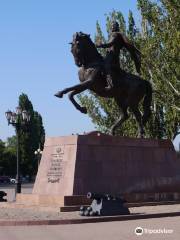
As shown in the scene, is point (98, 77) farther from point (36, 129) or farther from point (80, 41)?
point (36, 129)

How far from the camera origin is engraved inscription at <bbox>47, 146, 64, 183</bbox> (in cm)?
1656

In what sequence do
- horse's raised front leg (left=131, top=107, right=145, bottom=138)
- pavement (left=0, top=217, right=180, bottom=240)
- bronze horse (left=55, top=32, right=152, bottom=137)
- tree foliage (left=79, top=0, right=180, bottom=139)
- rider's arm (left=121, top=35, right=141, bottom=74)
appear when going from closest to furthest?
pavement (left=0, top=217, right=180, bottom=240), bronze horse (left=55, top=32, right=152, bottom=137), rider's arm (left=121, top=35, right=141, bottom=74), horse's raised front leg (left=131, top=107, right=145, bottom=138), tree foliage (left=79, top=0, right=180, bottom=139)

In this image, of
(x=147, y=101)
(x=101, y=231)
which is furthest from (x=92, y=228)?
(x=147, y=101)

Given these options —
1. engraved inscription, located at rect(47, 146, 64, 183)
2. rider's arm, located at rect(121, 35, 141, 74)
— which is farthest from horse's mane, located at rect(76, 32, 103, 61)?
engraved inscription, located at rect(47, 146, 64, 183)

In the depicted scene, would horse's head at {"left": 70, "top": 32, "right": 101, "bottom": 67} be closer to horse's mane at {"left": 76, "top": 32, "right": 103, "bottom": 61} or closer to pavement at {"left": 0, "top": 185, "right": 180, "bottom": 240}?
horse's mane at {"left": 76, "top": 32, "right": 103, "bottom": 61}

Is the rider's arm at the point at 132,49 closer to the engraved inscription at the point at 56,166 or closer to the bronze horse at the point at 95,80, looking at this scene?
the bronze horse at the point at 95,80

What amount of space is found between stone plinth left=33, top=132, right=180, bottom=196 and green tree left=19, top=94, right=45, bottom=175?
60.7 meters

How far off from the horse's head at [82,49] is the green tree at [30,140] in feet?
200

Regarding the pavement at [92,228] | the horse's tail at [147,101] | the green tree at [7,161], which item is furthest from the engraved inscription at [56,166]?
the green tree at [7,161]

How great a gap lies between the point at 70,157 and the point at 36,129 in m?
66.8

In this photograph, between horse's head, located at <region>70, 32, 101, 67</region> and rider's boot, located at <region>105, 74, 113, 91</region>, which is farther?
rider's boot, located at <region>105, 74, 113, 91</region>

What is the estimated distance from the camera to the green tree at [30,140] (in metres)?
79.8

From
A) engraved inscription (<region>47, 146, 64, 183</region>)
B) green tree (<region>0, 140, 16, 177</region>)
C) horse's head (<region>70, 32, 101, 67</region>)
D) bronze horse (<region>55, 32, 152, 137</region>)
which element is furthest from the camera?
green tree (<region>0, 140, 16, 177</region>)

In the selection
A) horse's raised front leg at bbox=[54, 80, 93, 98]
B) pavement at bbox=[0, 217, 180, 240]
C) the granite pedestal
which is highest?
horse's raised front leg at bbox=[54, 80, 93, 98]
